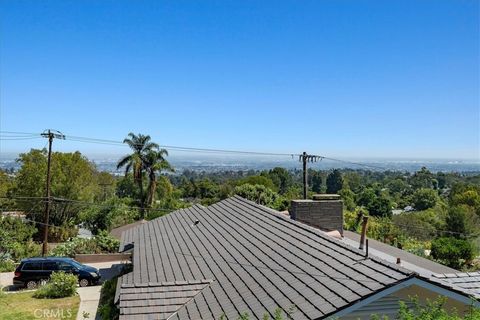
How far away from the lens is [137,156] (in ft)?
157

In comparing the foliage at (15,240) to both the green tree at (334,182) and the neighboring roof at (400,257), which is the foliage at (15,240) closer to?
the neighboring roof at (400,257)

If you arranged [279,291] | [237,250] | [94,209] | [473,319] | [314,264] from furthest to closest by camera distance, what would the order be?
[94,209], [237,250], [314,264], [279,291], [473,319]

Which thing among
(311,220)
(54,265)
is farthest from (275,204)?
(311,220)

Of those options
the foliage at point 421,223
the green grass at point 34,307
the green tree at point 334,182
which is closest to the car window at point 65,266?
the green grass at point 34,307

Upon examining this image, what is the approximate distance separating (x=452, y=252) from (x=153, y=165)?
31.7 meters

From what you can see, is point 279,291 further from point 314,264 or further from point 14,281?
point 14,281

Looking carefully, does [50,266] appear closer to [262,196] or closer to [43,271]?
[43,271]

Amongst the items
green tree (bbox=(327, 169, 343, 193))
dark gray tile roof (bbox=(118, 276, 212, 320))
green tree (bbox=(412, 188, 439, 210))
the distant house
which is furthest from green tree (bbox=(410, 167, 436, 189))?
dark gray tile roof (bbox=(118, 276, 212, 320))

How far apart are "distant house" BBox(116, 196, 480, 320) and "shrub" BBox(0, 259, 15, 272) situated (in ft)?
50.0

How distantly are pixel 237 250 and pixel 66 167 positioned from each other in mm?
38598

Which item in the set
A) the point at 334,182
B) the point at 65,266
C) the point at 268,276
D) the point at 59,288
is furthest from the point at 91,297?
the point at 334,182

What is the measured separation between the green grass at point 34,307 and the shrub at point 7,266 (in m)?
7.45

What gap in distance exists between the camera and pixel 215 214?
17.8 meters

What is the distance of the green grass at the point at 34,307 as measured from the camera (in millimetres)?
16312
